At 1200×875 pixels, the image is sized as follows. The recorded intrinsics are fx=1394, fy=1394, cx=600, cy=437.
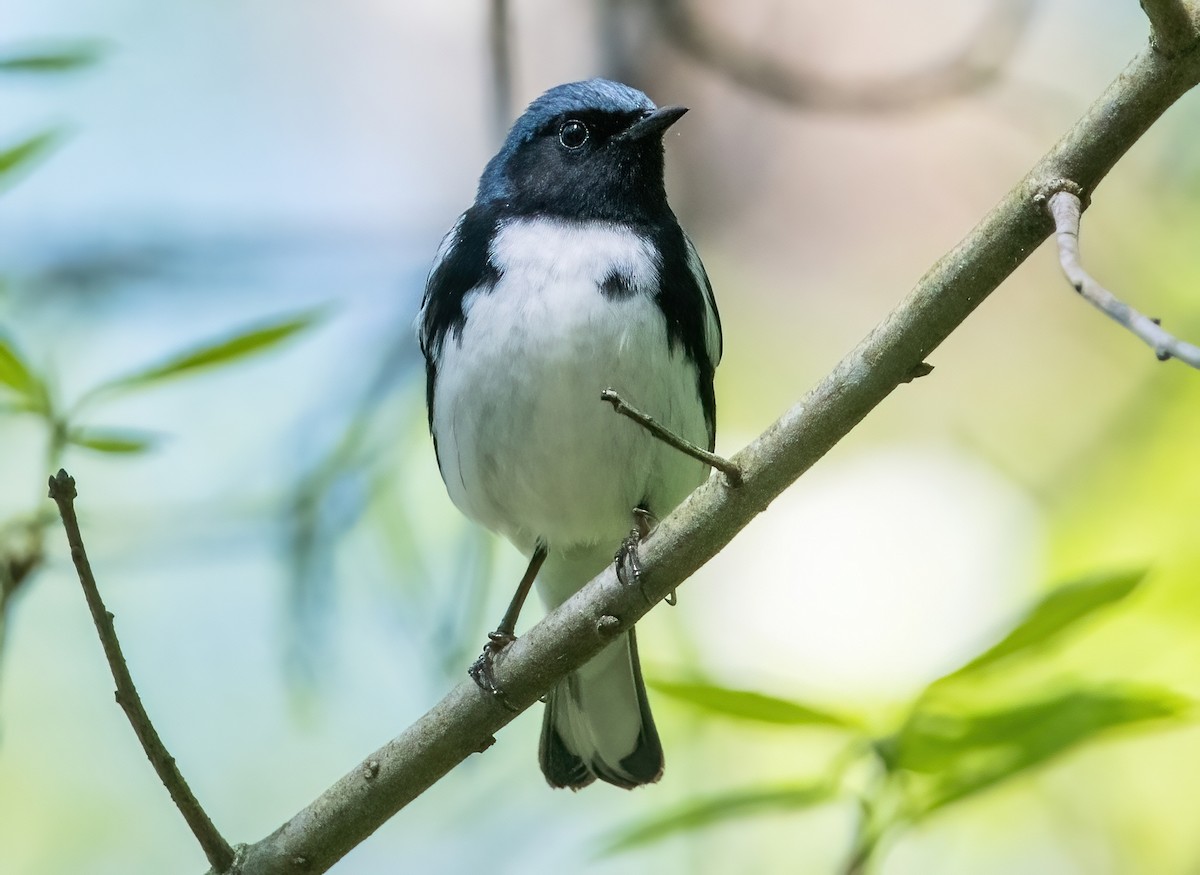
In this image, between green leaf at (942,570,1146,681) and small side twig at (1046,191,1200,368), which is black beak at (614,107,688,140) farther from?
green leaf at (942,570,1146,681)

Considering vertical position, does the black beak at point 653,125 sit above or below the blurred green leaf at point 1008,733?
below

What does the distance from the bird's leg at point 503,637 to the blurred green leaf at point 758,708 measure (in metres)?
0.69

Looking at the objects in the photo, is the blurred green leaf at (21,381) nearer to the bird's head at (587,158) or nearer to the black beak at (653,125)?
the bird's head at (587,158)

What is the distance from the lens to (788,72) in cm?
575

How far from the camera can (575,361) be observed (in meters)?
3.53

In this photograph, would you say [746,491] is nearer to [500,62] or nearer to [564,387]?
[564,387]

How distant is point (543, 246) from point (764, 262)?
2.80 metres

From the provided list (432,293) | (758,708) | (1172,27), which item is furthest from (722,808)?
(432,293)

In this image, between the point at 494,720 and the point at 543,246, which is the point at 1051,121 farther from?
the point at 494,720

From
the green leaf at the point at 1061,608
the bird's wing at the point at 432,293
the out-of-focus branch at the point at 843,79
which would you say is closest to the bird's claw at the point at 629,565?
the green leaf at the point at 1061,608

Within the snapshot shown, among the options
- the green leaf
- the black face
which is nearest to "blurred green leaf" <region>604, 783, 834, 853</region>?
the green leaf

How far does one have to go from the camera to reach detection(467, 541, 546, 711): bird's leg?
2.86 metres

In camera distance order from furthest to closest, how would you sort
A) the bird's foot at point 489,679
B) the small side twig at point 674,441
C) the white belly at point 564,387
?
the white belly at point 564,387 → the bird's foot at point 489,679 → the small side twig at point 674,441

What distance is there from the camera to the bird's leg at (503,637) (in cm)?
286
